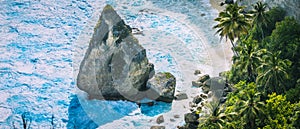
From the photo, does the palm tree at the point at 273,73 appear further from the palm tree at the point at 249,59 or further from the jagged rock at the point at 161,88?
the jagged rock at the point at 161,88

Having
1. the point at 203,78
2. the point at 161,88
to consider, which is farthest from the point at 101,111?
the point at 203,78

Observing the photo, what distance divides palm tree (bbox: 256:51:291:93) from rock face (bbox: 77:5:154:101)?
17.7m

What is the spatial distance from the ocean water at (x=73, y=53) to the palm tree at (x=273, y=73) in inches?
507

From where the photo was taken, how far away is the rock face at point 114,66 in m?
72.2

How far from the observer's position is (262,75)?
60312 mm

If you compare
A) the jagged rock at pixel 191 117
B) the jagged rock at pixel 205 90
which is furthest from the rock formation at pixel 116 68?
the jagged rock at pixel 191 117

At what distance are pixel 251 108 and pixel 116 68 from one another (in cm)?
2231

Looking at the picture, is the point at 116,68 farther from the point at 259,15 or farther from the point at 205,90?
the point at 259,15

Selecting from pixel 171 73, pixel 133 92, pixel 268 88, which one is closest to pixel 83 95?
pixel 133 92

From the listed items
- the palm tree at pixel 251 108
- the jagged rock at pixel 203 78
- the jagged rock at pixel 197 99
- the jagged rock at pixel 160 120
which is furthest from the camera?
the jagged rock at pixel 203 78

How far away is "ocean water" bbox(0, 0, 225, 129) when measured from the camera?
71.0 m

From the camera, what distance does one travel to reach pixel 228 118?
192ft

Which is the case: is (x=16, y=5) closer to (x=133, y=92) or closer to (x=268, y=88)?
(x=133, y=92)

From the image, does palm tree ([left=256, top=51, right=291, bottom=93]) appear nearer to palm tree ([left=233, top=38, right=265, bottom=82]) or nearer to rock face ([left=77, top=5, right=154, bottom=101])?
palm tree ([left=233, top=38, right=265, bottom=82])
